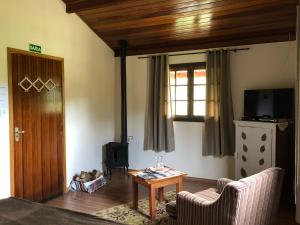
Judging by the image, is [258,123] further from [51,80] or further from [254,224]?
[51,80]

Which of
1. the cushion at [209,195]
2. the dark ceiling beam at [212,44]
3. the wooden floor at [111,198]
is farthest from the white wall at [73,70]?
the cushion at [209,195]

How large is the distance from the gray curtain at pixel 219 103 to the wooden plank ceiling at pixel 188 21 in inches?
11.2

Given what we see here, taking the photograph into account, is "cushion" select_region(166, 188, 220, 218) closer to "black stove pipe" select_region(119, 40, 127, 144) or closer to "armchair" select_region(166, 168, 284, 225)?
"armchair" select_region(166, 168, 284, 225)

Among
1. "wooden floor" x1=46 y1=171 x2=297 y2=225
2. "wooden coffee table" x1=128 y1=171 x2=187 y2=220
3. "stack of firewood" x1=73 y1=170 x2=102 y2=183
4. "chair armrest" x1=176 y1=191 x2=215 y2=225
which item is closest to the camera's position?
"chair armrest" x1=176 y1=191 x2=215 y2=225

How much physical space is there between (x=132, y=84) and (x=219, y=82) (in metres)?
1.66

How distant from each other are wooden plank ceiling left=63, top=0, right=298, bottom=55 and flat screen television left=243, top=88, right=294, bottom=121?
30.1 inches

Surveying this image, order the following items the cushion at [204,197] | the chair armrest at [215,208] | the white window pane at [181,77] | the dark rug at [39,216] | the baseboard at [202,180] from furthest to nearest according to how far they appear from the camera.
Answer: the white window pane at [181,77] → the baseboard at [202,180] → the cushion at [204,197] → the chair armrest at [215,208] → the dark rug at [39,216]

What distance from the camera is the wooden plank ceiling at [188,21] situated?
144 inches

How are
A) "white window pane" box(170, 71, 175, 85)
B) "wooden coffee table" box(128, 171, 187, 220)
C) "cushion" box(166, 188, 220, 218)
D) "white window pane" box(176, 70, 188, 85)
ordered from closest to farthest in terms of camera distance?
"cushion" box(166, 188, 220, 218) < "wooden coffee table" box(128, 171, 187, 220) < "white window pane" box(176, 70, 188, 85) < "white window pane" box(170, 71, 175, 85)

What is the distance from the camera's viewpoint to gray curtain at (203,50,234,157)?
447cm

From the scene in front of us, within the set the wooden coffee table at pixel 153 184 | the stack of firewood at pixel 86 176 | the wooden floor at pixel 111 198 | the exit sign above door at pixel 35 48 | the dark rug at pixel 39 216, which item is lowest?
the wooden floor at pixel 111 198

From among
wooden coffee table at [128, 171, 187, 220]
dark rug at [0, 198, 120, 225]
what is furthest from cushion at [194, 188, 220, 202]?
dark rug at [0, 198, 120, 225]

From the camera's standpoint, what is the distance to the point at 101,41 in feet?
16.8

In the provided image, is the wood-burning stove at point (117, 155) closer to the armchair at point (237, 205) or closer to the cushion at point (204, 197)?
the cushion at point (204, 197)
